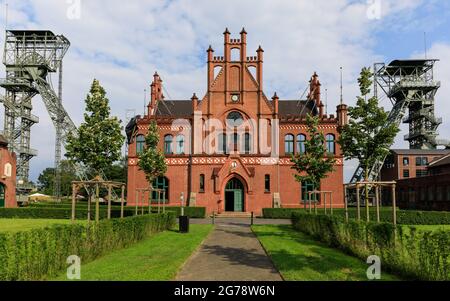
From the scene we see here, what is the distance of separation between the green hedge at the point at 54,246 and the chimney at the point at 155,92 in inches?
1266

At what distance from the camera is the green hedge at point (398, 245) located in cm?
949

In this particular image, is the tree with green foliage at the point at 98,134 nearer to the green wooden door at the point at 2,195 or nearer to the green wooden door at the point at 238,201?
the green wooden door at the point at 238,201

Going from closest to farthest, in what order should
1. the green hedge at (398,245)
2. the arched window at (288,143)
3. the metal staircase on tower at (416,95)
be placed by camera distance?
the green hedge at (398,245), the arched window at (288,143), the metal staircase on tower at (416,95)

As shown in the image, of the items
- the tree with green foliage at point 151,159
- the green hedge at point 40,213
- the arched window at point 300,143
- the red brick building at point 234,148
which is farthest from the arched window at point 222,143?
the green hedge at point 40,213

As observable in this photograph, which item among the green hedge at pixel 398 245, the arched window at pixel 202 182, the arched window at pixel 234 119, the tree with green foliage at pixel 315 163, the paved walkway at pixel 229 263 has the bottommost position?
the paved walkway at pixel 229 263

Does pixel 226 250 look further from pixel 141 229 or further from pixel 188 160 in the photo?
pixel 188 160

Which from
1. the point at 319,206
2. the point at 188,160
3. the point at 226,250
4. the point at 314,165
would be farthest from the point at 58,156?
the point at 226,250

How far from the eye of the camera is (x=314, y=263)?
40.4ft

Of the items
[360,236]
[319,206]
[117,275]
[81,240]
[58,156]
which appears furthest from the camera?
[58,156]

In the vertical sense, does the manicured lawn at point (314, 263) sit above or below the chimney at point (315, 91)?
below

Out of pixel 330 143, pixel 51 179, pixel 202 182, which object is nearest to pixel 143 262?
pixel 202 182

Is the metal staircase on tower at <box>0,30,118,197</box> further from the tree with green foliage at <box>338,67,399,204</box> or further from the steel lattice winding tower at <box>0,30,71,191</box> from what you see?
the tree with green foliage at <box>338,67,399,204</box>
